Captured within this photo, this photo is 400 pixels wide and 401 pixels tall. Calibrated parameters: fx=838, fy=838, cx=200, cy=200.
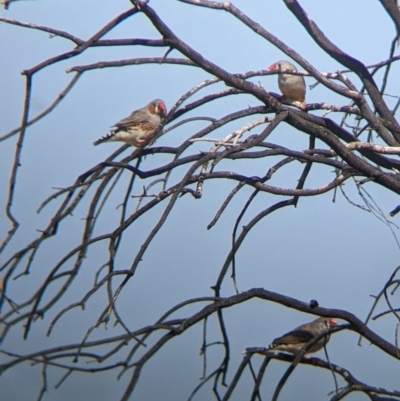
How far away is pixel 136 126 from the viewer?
20.3 ft

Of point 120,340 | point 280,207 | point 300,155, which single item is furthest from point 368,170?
point 120,340

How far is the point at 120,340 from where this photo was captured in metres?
3.45

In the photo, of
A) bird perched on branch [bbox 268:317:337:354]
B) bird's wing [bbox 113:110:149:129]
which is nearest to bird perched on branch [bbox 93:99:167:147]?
bird's wing [bbox 113:110:149:129]

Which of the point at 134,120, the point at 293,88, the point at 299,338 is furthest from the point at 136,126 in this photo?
the point at 299,338

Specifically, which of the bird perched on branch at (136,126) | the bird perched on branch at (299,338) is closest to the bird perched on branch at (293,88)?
the bird perched on branch at (136,126)

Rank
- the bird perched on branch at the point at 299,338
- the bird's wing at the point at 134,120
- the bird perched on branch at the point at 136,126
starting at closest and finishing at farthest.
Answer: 1. the bird perched on branch at the point at 299,338
2. the bird perched on branch at the point at 136,126
3. the bird's wing at the point at 134,120

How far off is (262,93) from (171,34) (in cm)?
59

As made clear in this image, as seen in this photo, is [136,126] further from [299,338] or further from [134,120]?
[299,338]

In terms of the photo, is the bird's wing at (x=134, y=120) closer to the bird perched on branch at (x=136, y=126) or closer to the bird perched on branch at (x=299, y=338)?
the bird perched on branch at (x=136, y=126)

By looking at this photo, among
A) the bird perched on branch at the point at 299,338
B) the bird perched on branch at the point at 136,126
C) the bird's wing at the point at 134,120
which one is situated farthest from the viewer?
the bird's wing at the point at 134,120

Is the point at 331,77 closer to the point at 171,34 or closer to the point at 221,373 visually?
the point at 171,34

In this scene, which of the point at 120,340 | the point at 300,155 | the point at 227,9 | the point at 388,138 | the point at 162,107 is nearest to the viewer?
the point at 120,340

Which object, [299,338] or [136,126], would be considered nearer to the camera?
[299,338]

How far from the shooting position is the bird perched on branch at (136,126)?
589cm
